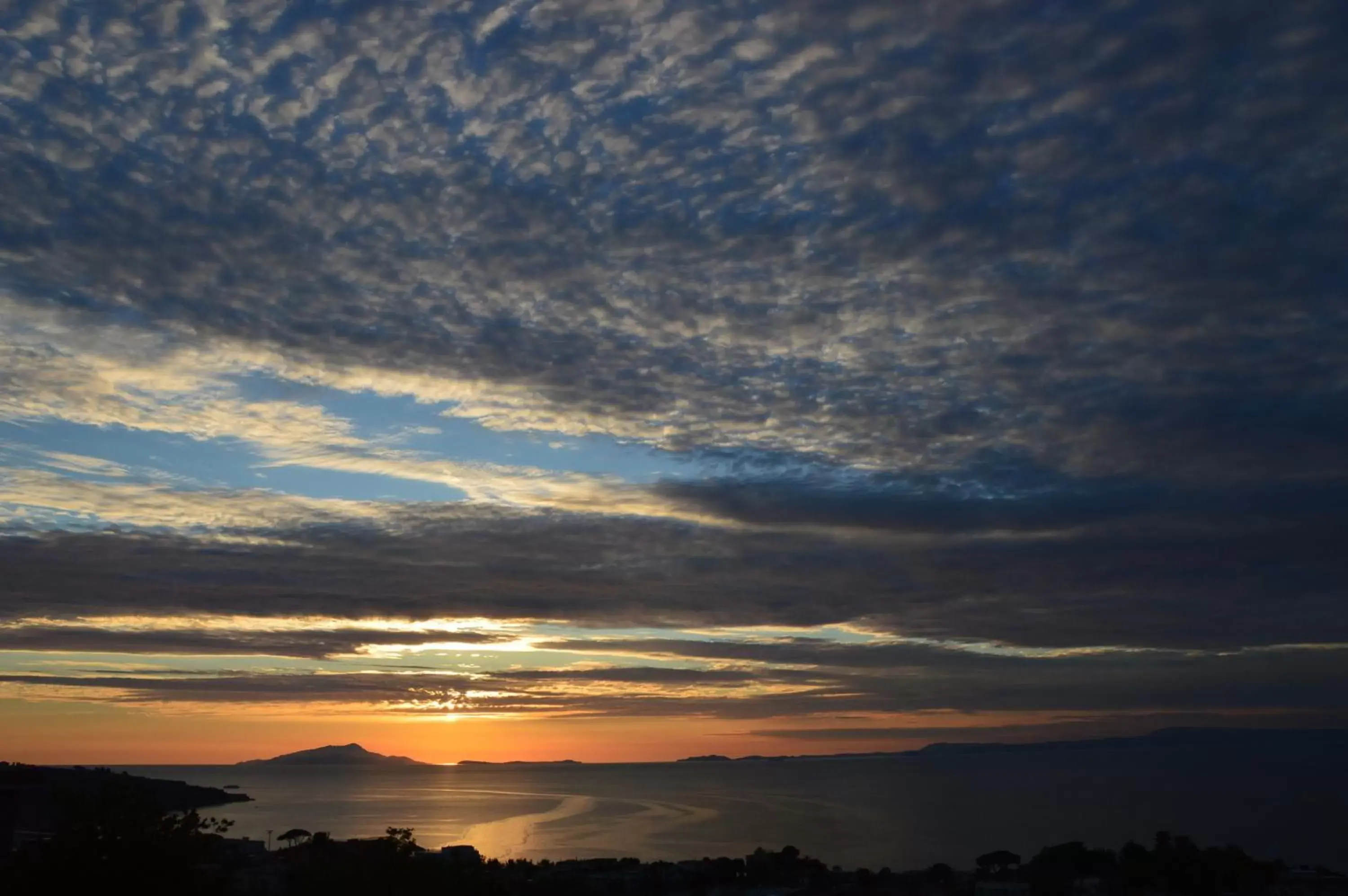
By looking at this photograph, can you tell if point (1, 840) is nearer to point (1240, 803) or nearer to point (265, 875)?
point (265, 875)

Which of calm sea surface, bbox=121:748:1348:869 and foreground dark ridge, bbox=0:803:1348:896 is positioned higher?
foreground dark ridge, bbox=0:803:1348:896

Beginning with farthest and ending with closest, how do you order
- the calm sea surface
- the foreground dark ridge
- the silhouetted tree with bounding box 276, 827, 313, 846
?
Answer: the calm sea surface → the silhouetted tree with bounding box 276, 827, 313, 846 → the foreground dark ridge

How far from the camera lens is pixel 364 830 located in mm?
126875

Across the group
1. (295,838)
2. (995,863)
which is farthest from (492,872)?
(295,838)

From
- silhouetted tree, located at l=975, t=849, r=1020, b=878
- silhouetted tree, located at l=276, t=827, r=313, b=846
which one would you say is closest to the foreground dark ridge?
silhouetted tree, located at l=975, t=849, r=1020, b=878

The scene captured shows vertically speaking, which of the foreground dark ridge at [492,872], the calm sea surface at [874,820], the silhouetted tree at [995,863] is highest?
the foreground dark ridge at [492,872]

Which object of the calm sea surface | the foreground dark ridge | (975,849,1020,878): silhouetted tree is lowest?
the calm sea surface

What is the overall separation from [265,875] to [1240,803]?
13728 centimetres

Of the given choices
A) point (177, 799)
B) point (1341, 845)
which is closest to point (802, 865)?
point (1341, 845)

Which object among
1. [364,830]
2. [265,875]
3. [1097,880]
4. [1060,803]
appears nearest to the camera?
[265,875]

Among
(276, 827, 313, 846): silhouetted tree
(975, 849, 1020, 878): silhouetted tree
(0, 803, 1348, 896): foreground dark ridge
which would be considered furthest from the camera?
(276, 827, 313, 846): silhouetted tree

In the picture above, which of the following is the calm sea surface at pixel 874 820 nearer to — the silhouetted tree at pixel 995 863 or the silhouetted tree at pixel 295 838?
the silhouetted tree at pixel 295 838

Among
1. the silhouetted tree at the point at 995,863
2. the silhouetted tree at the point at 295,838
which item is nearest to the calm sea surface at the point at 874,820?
the silhouetted tree at the point at 295,838

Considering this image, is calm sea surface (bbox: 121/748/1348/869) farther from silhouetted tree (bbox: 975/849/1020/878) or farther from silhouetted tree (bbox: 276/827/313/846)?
silhouetted tree (bbox: 975/849/1020/878)
